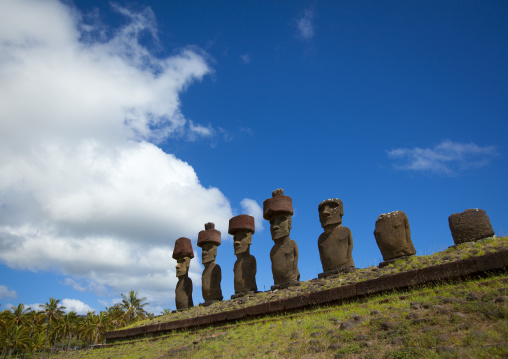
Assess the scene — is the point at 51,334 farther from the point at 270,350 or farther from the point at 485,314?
the point at 485,314

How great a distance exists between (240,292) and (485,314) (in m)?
11.6

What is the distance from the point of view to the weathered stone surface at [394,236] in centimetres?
1141

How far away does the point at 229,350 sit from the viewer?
273 inches

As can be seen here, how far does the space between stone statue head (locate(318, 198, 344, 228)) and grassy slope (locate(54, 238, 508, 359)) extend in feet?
16.9

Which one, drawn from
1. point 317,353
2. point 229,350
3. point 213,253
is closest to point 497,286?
point 317,353

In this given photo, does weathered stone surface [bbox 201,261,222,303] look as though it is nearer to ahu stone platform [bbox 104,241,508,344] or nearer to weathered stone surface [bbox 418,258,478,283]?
ahu stone platform [bbox 104,241,508,344]

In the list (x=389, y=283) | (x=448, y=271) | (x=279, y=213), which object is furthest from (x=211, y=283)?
(x=448, y=271)

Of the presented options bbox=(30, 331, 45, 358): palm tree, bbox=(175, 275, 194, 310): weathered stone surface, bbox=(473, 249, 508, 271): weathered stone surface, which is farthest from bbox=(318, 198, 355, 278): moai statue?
bbox=(30, 331, 45, 358): palm tree

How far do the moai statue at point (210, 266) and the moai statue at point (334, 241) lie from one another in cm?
624

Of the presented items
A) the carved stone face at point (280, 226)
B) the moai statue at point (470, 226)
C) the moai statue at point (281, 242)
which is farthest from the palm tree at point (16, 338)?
the moai statue at point (470, 226)

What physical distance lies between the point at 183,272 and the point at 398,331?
15502mm

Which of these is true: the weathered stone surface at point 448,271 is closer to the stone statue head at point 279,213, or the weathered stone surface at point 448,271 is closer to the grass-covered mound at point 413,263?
the grass-covered mound at point 413,263

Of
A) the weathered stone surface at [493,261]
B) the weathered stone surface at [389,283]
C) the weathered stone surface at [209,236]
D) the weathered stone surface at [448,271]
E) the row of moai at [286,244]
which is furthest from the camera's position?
the weathered stone surface at [209,236]

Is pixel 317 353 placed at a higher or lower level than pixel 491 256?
lower
